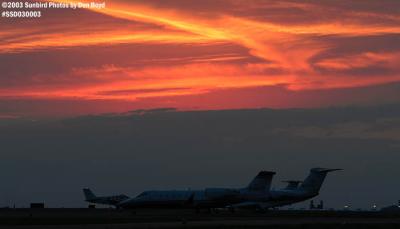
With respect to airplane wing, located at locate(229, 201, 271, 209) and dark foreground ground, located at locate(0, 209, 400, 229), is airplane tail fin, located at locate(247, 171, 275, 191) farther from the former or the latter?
dark foreground ground, located at locate(0, 209, 400, 229)

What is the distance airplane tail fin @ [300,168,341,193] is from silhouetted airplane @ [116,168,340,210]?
88.6 inches

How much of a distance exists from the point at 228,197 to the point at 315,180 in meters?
20.1

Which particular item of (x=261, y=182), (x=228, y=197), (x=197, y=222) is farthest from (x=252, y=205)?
(x=197, y=222)

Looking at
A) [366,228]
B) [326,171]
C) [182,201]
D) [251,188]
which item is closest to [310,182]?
[326,171]

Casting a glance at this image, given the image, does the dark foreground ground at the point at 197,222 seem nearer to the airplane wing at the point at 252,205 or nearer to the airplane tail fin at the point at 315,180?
the airplane wing at the point at 252,205

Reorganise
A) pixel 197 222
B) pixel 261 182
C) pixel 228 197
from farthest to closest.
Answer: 1. pixel 261 182
2. pixel 228 197
3. pixel 197 222

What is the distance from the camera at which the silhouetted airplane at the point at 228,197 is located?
127m

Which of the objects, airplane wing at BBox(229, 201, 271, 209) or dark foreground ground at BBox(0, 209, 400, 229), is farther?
airplane wing at BBox(229, 201, 271, 209)

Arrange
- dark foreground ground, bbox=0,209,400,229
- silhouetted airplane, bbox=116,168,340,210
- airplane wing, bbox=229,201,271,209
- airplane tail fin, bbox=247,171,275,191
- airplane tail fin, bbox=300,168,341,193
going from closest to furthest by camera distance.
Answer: dark foreground ground, bbox=0,209,400,229, airplane wing, bbox=229,201,271,209, silhouetted airplane, bbox=116,168,340,210, airplane tail fin, bbox=247,171,275,191, airplane tail fin, bbox=300,168,341,193

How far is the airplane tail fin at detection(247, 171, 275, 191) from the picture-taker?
133 m

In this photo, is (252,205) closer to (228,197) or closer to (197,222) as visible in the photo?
(228,197)

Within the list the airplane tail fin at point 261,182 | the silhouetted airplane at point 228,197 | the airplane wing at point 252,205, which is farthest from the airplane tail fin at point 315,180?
the airplane wing at point 252,205

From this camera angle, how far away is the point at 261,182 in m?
134

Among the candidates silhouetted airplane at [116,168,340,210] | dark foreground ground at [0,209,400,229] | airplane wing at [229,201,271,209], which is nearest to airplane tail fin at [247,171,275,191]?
silhouetted airplane at [116,168,340,210]
